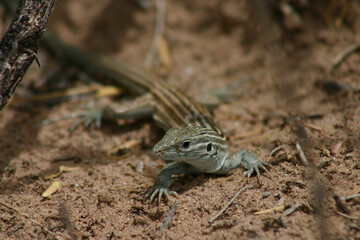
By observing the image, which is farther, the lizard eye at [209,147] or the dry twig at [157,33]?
the dry twig at [157,33]

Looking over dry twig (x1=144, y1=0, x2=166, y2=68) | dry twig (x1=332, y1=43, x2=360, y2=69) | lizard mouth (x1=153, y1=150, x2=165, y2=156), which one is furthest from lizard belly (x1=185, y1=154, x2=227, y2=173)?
dry twig (x1=144, y1=0, x2=166, y2=68)

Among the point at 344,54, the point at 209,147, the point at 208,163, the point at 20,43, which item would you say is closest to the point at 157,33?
the point at 344,54

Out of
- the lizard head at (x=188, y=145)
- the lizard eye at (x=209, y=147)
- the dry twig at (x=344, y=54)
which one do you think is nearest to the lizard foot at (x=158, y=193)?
the lizard head at (x=188, y=145)

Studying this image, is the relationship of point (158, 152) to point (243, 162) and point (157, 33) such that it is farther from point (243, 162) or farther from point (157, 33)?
point (157, 33)

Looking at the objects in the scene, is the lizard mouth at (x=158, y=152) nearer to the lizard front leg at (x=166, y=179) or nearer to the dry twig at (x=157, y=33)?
the lizard front leg at (x=166, y=179)

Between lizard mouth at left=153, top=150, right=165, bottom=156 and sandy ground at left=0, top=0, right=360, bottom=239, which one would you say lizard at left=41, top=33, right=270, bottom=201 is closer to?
lizard mouth at left=153, top=150, right=165, bottom=156
